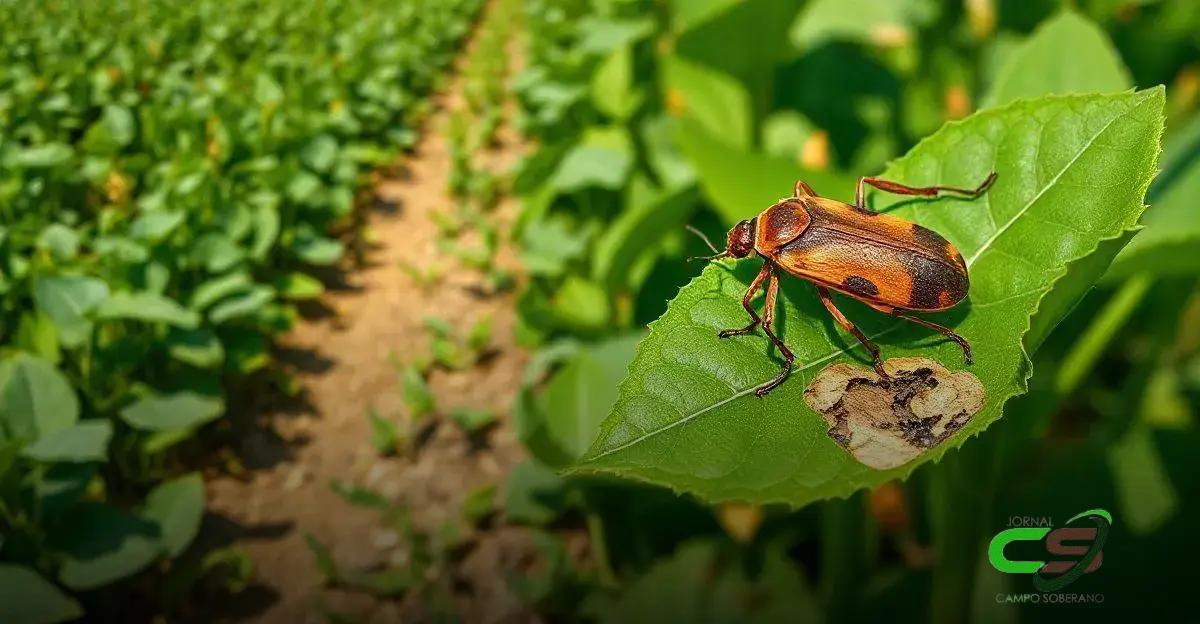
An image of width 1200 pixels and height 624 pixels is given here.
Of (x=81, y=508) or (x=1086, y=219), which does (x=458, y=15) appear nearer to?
(x=81, y=508)

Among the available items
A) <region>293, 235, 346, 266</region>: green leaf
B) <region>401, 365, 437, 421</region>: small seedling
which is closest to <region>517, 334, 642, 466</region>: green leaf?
<region>401, 365, 437, 421</region>: small seedling

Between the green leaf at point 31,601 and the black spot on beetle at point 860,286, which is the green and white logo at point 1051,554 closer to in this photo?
the black spot on beetle at point 860,286

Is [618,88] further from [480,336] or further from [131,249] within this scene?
[131,249]

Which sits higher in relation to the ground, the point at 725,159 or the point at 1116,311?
the point at 725,159

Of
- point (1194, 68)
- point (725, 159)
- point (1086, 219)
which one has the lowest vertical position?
point (1194, 68)

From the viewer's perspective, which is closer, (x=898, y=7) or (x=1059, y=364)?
(x=1059, y=364)

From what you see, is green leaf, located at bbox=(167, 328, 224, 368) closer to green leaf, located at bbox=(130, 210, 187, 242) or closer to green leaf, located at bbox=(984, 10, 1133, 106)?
green leaf, located at bbox=(130, 210, 187, 242)

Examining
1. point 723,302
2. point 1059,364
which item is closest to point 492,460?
point 1059,364
